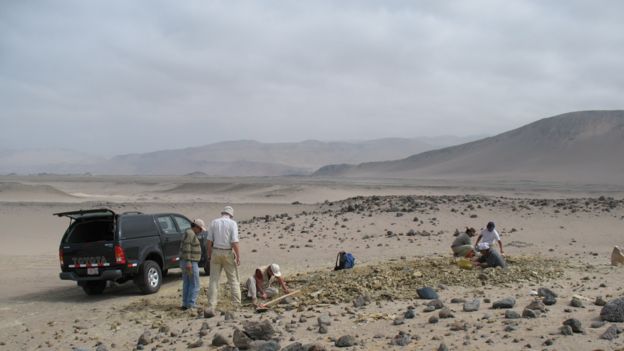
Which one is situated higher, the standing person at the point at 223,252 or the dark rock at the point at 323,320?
the standing person at the point at 223,252

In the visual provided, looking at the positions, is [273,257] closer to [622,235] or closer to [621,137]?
[622,235]

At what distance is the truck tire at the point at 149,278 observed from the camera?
38.5 feet

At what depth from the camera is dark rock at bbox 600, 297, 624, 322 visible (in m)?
7.31

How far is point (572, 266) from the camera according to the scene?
12.4 metres

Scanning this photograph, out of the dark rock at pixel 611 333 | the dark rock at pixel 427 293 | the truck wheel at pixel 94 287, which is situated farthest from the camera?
the truck wheel at pixel 94 287

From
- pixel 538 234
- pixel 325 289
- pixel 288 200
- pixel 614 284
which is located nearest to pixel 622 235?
pixel 538 234

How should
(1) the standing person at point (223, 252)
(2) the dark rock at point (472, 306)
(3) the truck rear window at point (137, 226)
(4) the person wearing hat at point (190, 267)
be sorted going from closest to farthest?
(2) the dark rock at point (472, 306)
(1) the standing person at point (223, 252)
(4) the person wearing hat at point (190, 267)
(3) the truck rear window at point (137, 226)

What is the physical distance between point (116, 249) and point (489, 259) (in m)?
6.93

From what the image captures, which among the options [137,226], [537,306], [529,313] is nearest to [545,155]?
[137,226]

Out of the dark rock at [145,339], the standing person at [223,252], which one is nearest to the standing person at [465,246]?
the standing person at [223,252]

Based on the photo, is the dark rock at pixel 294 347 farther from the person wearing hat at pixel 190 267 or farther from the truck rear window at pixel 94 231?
the truck rear window at pixel 94 231

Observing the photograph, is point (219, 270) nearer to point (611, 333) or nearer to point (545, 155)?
point (611, 333)

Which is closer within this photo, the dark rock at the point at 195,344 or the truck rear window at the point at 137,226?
the dark rock at the point at 195,344

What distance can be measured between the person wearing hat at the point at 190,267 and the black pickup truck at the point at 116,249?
1904mm
